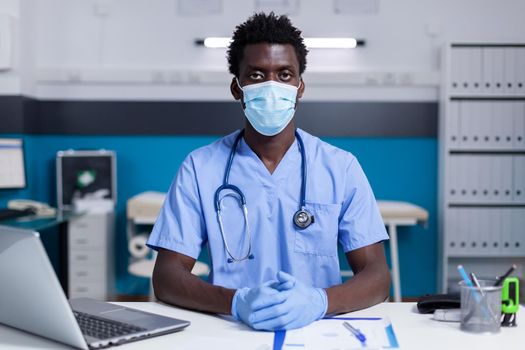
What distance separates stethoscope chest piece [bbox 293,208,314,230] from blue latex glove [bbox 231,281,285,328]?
36cm

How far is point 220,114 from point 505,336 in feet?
10.4

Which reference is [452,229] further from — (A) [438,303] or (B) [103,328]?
(B) [103,328]

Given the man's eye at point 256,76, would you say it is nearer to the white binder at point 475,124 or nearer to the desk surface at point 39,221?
the desk surface at point 39,221

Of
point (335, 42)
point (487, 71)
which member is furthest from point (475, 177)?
point (335, 42)

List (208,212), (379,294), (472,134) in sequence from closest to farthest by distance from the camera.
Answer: (379,294), (208,212), (472,134)

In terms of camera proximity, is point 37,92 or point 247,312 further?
point 37,92

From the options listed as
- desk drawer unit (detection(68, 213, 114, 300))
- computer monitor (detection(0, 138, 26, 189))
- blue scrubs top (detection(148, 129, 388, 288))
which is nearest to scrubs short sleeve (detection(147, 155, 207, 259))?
blue scrubs top (detection(148, 129, 388, 288))

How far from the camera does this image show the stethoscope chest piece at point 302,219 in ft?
5.21

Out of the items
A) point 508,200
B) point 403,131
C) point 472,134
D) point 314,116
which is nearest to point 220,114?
point 314,116

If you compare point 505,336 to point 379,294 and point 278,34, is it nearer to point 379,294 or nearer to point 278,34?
point 379,294

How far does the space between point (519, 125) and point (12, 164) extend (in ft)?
9.96

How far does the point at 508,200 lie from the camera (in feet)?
13.1

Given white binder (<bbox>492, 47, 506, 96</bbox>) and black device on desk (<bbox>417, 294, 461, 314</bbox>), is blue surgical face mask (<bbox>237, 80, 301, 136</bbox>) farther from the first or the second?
white binder (<bbox>492, 47, 506, 96</bbox>)

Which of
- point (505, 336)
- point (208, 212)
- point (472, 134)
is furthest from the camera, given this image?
point (472, 134)
